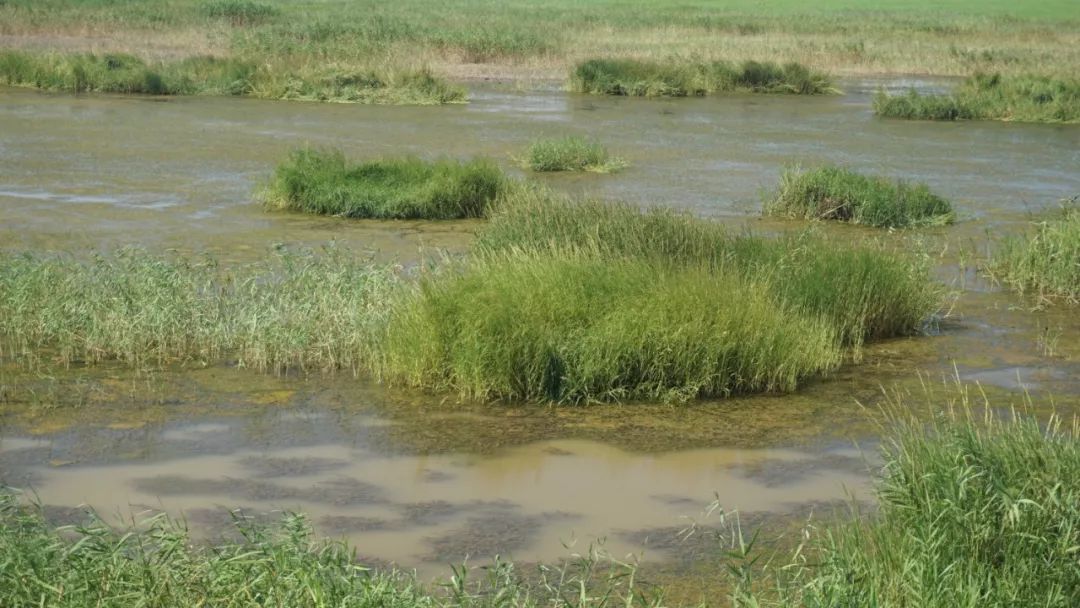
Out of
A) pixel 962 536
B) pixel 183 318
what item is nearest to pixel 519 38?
pixel 183 318

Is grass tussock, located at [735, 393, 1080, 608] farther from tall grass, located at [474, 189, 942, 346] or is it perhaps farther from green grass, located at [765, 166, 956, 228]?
green grass, located at [765, 166, 956, 228]

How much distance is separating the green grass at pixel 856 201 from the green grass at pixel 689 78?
16.7 m

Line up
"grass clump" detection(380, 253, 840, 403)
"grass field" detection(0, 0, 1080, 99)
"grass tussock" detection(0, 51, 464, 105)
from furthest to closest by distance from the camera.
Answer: "grass field" detection(0, 0, 1080, 99) < "grass tussock" detection(0, 51, 464, 105) < "grass clump" detection(380, 253, 840, 403)

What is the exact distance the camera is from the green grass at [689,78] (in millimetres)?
34625

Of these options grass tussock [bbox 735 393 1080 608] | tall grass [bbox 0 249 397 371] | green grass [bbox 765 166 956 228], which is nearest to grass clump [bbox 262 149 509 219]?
green grass [bbox 765 166 956 228]

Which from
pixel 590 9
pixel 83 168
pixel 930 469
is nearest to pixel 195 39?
pixel 83 168

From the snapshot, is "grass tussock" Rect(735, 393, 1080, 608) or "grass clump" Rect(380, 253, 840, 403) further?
"grass clump" Rect(380, 253, 840, 403)

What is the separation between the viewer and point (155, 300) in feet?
36.1

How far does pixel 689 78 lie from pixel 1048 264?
21.7m

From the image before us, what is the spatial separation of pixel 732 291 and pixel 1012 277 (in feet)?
15.4

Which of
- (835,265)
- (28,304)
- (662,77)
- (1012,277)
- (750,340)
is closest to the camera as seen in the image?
(750,340)

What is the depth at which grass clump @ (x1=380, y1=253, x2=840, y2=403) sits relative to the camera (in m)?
10.1

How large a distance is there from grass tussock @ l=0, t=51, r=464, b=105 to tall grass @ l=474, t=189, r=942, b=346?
18.9 m

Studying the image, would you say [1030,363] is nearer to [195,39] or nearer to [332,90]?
[332,90]
